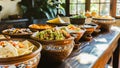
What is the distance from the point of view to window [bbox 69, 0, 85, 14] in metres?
5.54

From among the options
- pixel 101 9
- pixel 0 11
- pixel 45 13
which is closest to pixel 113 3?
pixel 101 9

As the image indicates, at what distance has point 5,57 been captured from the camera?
96 cm

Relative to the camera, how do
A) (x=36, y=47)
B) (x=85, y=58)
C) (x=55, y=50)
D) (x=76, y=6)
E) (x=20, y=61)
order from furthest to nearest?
(x=76, y=6)
(x=85, y=58)
(x=55, y=50)
(x=36, y=47)
(x=20, y=61)

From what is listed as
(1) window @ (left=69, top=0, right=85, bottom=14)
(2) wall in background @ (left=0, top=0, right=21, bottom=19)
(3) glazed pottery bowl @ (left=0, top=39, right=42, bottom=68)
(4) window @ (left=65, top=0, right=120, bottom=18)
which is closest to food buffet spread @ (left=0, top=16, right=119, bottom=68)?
(3) glazed pottery bowl @ (left=0, top=39, right=42, bottom=68)

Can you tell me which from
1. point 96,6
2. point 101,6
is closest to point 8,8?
point 96,6

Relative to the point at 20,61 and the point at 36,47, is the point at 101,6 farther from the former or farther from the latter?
the point at 20,61

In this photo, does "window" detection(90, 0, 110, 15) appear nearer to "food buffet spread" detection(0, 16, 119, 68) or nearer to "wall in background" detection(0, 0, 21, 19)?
"wall in background" detection(0, 0, 21, 19)

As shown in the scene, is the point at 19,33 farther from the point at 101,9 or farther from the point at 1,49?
the point at 101,9

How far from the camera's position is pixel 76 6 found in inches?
221

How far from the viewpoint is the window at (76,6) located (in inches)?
218

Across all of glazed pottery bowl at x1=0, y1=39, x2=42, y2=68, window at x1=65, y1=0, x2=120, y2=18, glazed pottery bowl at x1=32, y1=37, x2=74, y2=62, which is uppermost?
glazed pottery bowl at x1=0, y1=39, x2=42, y2=68

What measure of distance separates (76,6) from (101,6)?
66 centimetres

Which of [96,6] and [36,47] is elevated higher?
[36,47]

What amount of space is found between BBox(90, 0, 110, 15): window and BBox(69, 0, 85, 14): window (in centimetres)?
24
